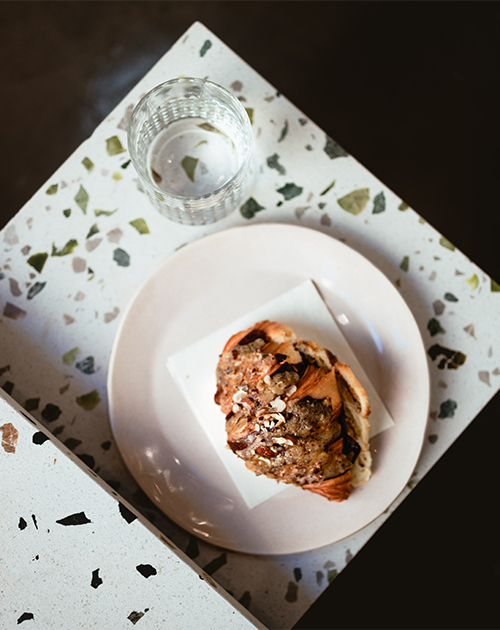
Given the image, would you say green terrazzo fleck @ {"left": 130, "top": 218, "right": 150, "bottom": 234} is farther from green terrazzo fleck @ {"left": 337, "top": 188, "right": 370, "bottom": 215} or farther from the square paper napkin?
green terrazzo fleck @ {"left": 337, "top": 188, "right": 370, "bottom": 215}

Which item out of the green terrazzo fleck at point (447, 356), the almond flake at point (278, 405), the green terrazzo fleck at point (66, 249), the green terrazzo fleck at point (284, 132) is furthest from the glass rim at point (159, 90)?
the green terrazzo fleck at point (447, 356)

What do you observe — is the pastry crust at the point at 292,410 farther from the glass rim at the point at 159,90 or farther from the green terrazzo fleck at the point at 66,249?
the green terrazzo fleck at the point at 66,249

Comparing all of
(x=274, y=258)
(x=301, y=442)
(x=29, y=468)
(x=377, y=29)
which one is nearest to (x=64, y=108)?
(x=274, y=258)

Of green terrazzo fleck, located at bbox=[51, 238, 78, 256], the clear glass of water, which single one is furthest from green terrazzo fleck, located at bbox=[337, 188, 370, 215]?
green terrazzo fleck, located at bbox=[51, 238, 78, 256]

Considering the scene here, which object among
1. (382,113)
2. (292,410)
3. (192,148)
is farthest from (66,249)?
(382,113)

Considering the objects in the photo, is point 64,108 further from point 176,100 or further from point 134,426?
point 134,426

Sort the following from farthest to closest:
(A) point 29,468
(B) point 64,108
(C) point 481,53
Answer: (C) point 481,53 < (B) point 64,108 < (A) point 29,468
